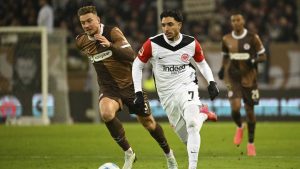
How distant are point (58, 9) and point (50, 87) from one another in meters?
4.35

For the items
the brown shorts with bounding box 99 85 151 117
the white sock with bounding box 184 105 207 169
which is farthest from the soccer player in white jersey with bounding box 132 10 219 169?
the brown shorts with bounding box 99 85 151 117

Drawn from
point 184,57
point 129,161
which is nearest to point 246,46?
point 184,57

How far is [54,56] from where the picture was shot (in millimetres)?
23969

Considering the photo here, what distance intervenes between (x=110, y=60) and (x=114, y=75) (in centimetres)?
22

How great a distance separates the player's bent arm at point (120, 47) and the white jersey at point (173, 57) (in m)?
0.45

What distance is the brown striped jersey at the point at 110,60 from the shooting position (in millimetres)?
11484

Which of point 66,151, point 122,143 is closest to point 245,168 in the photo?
point 122,143

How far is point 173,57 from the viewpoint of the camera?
10930 millimetres

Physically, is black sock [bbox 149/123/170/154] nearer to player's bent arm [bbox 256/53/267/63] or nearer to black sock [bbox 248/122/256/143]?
black sock [bbox 248/122/256/143]

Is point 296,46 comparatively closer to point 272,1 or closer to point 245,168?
point 272,1

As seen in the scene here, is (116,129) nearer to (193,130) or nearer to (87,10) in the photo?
(193,130)

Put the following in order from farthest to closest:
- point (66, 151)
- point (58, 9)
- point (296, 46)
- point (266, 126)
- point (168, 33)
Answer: point (58, 9) < point (296, 46) < point (266, 126) < point (66, 151) < point (168, 33)

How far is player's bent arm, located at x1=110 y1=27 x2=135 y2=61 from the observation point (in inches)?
445

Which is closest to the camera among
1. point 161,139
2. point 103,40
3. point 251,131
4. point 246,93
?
point 103,40
